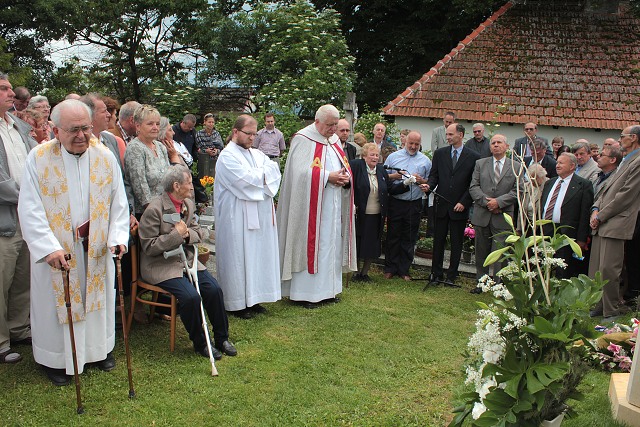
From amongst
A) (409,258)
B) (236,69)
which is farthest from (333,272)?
(236,69)

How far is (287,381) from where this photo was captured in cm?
486

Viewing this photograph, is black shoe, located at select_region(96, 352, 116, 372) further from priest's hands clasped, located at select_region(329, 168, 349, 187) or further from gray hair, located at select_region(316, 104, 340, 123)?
gray hair, located at select_region(316, 104, 340, 123)

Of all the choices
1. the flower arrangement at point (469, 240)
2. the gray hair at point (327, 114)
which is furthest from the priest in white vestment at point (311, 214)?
the flower arrangement at point (469, 240)

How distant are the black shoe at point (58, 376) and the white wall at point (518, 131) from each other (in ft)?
39.7

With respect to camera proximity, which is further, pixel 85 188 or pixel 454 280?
pixel 454 280

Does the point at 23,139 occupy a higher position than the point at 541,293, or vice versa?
the point at 23,139

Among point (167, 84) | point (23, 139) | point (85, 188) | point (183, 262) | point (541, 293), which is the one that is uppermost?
point (167, 84)

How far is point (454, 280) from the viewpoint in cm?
823

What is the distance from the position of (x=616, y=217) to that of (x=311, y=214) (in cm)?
353

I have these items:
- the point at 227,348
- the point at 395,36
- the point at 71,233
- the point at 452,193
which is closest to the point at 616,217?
the point at 452,193

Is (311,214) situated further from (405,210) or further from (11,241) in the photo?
(11,241)

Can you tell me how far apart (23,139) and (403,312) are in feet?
14.6

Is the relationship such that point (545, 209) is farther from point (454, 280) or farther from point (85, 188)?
point (85, 188)

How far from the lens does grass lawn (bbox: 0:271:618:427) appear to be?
4266mm
